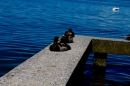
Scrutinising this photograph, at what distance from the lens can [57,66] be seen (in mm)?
12531

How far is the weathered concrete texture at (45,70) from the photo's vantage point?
402 inches

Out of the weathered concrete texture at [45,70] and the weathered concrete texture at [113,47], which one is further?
the weathered concrete texture at [113,47]

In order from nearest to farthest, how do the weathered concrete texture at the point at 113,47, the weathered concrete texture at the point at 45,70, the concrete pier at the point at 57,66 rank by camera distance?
the weathered concrete texture at the point at 45,70 → the concrete pier at the point at 57,66 → the weathered concrete texture at the point at 113,47

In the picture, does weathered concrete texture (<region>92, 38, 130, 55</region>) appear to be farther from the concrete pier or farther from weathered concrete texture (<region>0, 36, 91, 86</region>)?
weathered concrete texture (<region>0, 36, 91, 86</region>)

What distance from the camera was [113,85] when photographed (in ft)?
58.6

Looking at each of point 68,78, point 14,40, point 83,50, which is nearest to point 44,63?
point 68,78

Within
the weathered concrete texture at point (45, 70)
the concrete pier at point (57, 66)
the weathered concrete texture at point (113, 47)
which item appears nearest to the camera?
the weathered concrete texture at point (45, 70)

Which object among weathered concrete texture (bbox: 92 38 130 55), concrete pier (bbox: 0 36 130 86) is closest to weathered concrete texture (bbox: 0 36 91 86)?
concrete pier (bbox: 0 36 130 86)

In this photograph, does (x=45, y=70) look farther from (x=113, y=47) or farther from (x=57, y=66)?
(x=113, y=47)

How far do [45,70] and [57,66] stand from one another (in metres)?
0.87

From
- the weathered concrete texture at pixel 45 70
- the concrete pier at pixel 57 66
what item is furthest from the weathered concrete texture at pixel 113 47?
the weathered concrete texture at pixel 45 70

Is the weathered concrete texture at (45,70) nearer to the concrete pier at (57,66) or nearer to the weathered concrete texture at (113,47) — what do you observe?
the concrete pier at (57,66)

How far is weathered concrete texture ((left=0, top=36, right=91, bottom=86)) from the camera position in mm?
10219

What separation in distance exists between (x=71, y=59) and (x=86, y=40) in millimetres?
5825
